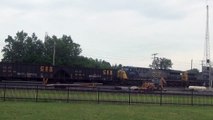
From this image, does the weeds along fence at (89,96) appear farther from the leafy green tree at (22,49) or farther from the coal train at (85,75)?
the leafy green tree at (22,49)

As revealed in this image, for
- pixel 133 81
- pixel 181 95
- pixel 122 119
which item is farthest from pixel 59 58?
pixel 122 119

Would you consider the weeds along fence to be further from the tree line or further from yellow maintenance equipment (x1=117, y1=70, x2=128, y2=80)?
the tree line

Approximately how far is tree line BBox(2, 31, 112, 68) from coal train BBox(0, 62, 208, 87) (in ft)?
123

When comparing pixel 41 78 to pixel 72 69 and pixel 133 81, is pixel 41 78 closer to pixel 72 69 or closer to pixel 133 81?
pixel 72 69

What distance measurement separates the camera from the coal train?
168ft

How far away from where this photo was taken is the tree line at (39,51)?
Answer: 3999 inches

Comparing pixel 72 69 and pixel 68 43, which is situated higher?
pixel 68 43

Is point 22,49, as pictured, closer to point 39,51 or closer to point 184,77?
point 39,51

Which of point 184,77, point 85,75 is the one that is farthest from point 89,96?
point 184,77

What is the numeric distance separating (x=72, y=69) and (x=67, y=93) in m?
28.1

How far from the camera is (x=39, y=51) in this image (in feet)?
341

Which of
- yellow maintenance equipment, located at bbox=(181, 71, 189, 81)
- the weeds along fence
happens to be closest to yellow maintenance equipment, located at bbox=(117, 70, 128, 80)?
yellow maintenance equipment, located at bbox=(181, 71, 189, 81)

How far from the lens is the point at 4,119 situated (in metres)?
14.4

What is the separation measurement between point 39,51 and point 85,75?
50128 millimetres
